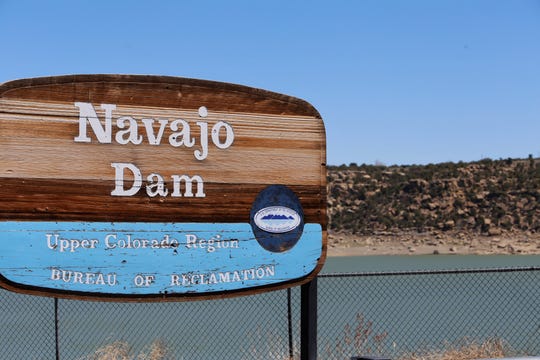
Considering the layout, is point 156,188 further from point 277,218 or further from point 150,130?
point 277,218

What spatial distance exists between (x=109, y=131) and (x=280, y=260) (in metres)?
1.91

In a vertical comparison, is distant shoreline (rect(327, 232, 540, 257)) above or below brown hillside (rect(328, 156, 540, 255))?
below

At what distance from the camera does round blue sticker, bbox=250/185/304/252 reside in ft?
24.1

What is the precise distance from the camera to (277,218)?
7406mm

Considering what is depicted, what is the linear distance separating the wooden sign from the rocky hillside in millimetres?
55223

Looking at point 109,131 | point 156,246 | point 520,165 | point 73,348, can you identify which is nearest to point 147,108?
point 109,131

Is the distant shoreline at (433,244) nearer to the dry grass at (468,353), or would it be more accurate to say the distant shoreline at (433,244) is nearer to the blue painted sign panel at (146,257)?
the dry grass at (468,353)

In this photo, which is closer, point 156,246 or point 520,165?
point 156,246

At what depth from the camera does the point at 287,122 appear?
294 inches

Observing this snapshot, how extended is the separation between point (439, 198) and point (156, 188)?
63.7m

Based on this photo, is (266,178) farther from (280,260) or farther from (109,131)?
(109,131)

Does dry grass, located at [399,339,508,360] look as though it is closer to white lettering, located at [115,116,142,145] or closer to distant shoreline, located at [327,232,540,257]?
white lettering, located at [115,116,142,145]

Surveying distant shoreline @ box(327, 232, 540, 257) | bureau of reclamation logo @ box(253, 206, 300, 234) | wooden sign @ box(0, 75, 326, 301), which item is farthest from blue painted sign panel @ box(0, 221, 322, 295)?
distant shoreline @ box(327, 232, 540, 257)

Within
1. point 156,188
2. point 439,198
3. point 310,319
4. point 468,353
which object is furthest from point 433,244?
point 156,188
